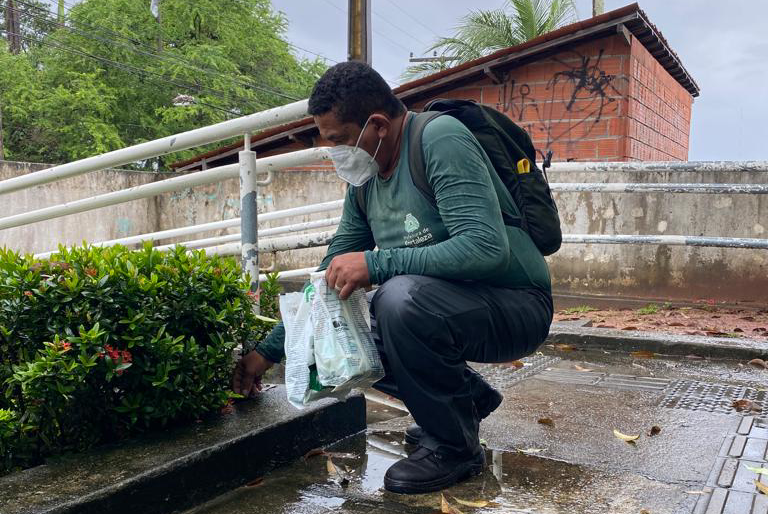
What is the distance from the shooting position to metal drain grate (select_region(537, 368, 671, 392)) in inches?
148

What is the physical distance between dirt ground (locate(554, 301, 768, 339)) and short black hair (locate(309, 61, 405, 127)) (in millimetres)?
3457

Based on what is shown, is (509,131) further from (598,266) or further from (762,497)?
(598,266)

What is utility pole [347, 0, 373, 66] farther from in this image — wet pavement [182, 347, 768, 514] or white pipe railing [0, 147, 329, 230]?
wet pavement [182, 347, 768, 514]

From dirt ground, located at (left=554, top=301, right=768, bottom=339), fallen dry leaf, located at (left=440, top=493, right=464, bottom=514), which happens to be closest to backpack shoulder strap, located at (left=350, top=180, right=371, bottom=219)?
fallen dry leaf, located at (left=440, top=493, right=464, bottom=514)

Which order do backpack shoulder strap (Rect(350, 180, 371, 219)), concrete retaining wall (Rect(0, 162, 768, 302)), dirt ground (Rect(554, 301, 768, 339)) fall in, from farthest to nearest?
1. concrete retaining wall (Rect(0, 162, 768, 302))
2. dirt ground (Rect(554, 301, 768, 339))
3. backpack shoulder strap (Rect(350, 180, 371, 219))

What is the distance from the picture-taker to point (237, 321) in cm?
264

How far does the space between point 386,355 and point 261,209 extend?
912 centimetres

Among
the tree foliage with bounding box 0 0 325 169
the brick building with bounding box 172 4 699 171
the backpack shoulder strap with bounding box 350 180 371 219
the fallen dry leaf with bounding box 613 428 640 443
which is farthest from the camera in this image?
the tree foliage with bounding box 0 0 325 169

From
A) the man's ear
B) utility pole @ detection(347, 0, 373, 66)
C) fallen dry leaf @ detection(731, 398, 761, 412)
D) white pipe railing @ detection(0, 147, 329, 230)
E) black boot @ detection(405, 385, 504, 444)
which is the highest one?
utility pole @ detection(347, 0, 373, 66)

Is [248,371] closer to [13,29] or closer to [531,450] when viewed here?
[531,450]

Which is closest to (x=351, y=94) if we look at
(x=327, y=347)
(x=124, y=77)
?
(x=327, y=347)

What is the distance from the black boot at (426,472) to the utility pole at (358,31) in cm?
761

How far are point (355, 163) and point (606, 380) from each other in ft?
6.95

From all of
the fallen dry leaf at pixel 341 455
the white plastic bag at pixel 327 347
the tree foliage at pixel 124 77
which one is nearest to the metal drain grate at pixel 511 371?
the fallen dry leaf at pixel 341 455
